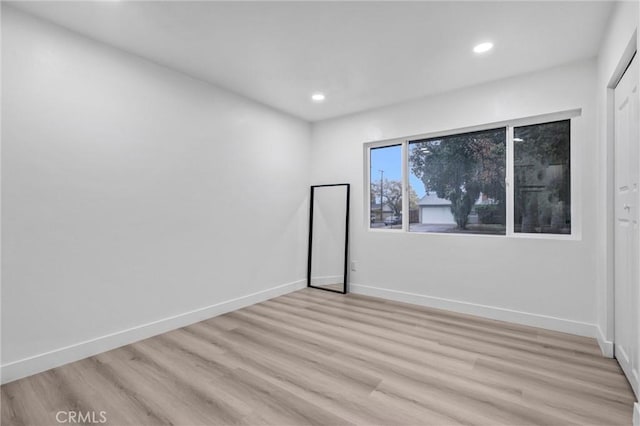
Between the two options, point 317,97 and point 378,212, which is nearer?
point 317,97

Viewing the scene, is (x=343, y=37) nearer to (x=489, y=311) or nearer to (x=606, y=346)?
(x=489, y=311)

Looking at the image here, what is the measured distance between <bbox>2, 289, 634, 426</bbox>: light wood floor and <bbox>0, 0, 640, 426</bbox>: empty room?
2cm

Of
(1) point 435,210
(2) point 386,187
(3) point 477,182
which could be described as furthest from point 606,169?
(2) point 386,187

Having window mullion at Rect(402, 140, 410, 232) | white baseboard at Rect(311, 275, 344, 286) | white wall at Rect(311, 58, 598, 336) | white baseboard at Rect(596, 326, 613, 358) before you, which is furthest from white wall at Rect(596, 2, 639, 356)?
white baseboard at Rect(311, 275, 344, 286)

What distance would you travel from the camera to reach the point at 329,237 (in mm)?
4633

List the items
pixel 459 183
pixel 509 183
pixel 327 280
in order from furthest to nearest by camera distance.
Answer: pixel 327 280, pixel 459 183, pixel 509 183

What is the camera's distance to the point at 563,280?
2.93 metres

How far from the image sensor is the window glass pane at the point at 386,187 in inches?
165

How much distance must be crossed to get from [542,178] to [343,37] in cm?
242

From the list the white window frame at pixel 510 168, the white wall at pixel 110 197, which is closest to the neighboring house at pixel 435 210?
the white window frame at pixel 510 168

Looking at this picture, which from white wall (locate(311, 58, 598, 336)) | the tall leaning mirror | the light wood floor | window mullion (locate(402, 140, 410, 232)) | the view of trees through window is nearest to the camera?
the light wood floor

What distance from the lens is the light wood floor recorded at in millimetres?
1761

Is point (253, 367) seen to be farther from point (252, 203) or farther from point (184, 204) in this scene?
point (252, 203)

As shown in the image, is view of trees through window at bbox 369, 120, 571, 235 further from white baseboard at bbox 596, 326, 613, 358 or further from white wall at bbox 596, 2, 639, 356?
white baseboard at bbox 596, 326, 613, 358
